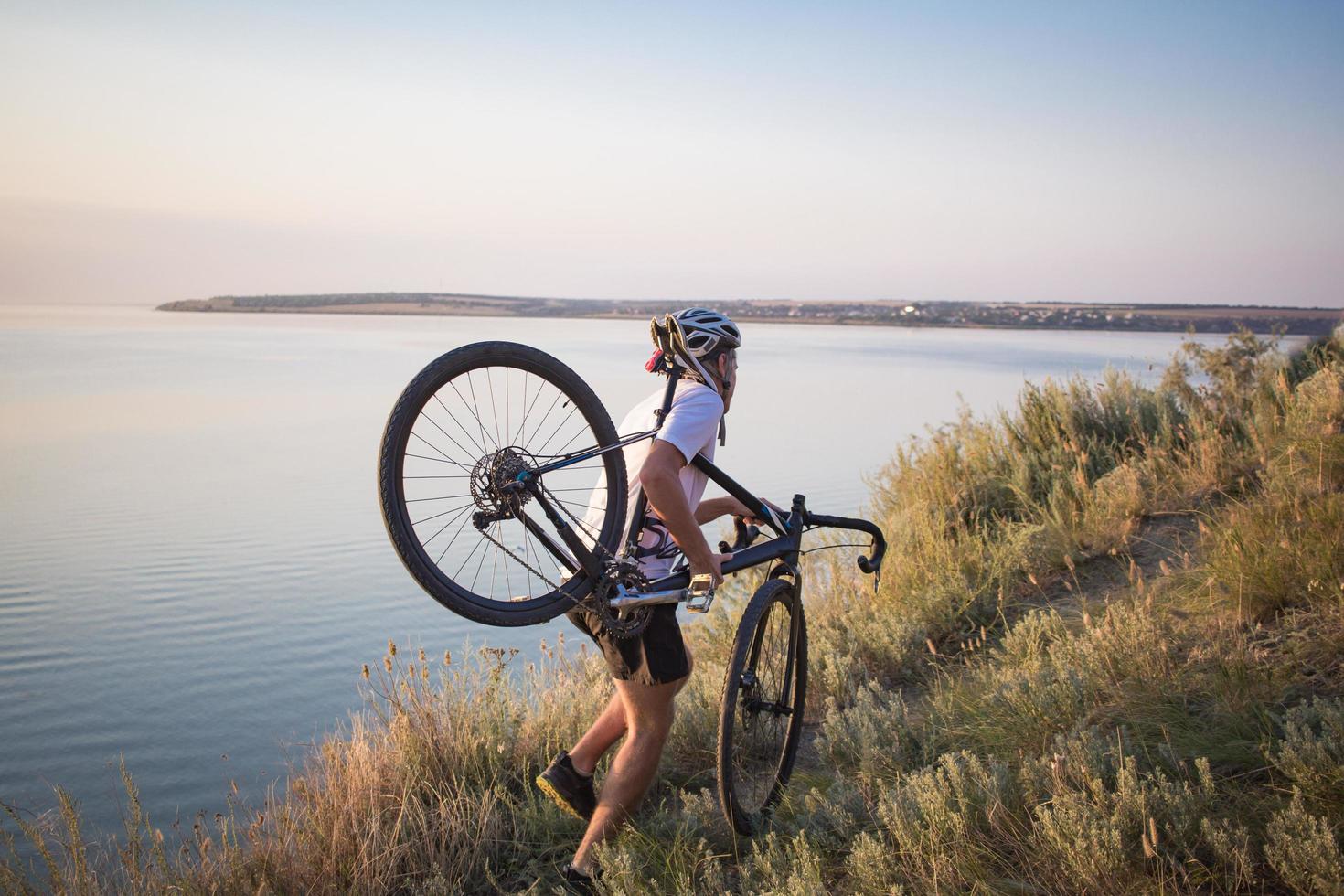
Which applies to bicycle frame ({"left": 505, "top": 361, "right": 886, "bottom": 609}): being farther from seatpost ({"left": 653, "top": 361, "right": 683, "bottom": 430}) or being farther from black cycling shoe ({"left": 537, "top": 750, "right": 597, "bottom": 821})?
black cycling shoe ({"left": 537, "top": 750, "right": 597, "bottom": 821})

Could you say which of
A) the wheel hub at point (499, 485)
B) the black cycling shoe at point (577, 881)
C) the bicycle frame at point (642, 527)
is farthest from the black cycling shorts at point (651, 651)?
the black cycling shoe at point (577, 881)

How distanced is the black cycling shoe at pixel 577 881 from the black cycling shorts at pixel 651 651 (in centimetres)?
80

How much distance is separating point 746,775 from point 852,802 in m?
0.74

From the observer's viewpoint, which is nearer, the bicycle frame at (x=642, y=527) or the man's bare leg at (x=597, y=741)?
the bicycle frame at (x=642, y=527)

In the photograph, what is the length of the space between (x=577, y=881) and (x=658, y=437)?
184cm

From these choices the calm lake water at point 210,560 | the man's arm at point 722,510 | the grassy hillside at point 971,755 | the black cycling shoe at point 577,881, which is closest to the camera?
the grassy hillside at point 971,755

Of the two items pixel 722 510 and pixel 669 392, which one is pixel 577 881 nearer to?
pixel 722 510

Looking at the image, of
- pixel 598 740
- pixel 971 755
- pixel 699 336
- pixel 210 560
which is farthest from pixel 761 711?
pixel 210 560

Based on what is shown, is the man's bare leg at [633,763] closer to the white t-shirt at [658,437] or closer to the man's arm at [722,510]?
the white t-shirt at [658,437]

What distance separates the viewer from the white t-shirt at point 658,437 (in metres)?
3.60

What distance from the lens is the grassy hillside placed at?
3.25m

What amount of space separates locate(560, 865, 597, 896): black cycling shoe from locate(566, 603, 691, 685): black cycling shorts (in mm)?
803

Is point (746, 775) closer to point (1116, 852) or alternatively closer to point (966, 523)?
point (1116, 852)

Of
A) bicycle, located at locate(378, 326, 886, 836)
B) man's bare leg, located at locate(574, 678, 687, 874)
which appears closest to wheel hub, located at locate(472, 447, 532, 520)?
bicycle, located at locate(378, 326, 886, 836)
